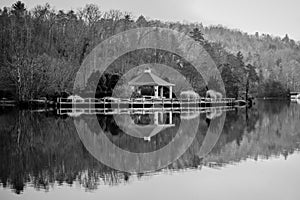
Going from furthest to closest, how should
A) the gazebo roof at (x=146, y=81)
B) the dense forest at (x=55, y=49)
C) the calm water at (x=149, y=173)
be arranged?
the gazebo roof at (x=146, y=81) < the dense forest at (x=55, y=49) < the calm water at (x=149, y=173)

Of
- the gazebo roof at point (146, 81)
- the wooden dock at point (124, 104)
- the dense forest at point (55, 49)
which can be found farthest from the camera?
the gazebo roof at point (146, 81)

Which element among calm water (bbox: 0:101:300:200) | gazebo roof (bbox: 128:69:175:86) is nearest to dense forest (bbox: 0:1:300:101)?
gazebo roof (bbox: 128:69:175:86)

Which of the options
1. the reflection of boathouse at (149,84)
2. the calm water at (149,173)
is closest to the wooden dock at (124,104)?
the reflection of boathouse at (149,84)

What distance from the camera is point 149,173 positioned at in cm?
984

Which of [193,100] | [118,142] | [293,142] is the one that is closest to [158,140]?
[118,142]

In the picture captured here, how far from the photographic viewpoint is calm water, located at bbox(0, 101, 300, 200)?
26.7 feet

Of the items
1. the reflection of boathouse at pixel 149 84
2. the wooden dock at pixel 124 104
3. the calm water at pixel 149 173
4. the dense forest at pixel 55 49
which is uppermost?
the dense forest at pixel 55 49

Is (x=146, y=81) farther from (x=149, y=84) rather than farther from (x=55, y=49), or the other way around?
(x=55, y=49)

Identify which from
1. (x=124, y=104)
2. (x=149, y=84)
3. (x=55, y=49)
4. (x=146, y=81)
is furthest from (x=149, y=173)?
(x=55, y=49)

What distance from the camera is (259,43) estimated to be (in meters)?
107

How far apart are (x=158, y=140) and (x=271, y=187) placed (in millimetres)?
6738

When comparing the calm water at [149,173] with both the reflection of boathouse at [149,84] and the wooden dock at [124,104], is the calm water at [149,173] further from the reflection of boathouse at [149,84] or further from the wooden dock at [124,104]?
the reflection of boathouse at [149,84]

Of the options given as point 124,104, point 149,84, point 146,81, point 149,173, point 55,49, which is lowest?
point 149,173

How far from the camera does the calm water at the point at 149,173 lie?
812 centimetres
